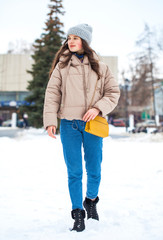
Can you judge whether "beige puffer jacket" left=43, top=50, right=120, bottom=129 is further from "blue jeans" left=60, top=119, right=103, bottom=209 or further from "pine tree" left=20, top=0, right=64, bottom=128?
"pine tree" left=20, top=0, right=64, bottom=128

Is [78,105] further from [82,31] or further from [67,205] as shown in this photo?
[67,205]

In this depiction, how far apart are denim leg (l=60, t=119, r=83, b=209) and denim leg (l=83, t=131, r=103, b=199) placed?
8 cm

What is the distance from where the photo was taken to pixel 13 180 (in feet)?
Result: 12.4

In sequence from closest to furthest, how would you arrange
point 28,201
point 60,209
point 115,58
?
point 60,209, point 28,201, point 115,58

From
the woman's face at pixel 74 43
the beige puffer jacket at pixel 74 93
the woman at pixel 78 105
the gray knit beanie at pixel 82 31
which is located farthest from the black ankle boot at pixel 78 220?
the gray knit beanie at pixel 82 31

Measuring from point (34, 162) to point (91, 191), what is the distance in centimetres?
363

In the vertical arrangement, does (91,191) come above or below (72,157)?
below

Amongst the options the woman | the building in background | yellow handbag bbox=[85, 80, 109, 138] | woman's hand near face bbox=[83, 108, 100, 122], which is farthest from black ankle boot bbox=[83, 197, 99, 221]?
the building in background

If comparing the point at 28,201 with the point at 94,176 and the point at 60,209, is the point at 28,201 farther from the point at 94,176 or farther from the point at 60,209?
the point at 94,176

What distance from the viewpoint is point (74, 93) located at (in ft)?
6.56

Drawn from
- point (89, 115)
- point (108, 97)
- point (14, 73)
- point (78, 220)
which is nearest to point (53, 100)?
point (89, 115)

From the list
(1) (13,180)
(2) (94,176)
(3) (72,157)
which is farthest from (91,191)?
(1) (13,180)

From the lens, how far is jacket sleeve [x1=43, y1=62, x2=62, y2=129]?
→ 201 cm

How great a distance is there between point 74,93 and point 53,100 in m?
0.23
